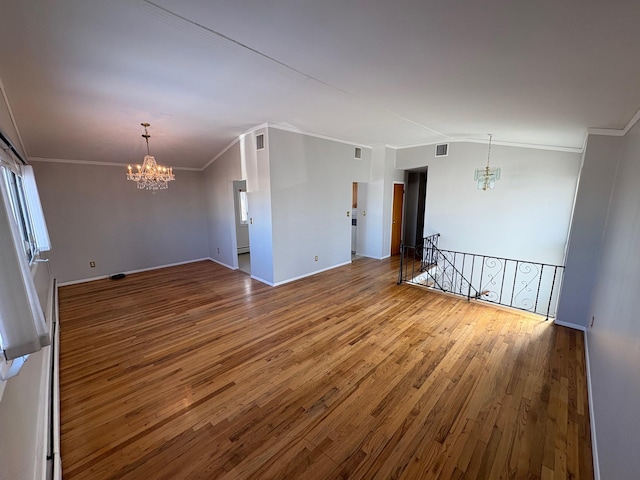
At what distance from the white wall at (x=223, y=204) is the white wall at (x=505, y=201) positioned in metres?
4.45

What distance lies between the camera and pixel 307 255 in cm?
559

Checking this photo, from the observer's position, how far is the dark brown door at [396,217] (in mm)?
7441

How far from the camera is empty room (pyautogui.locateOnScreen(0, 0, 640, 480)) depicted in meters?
1.63

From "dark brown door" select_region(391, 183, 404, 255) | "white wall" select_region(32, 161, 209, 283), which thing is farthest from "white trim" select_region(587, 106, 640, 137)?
"white wall" select_region(32, 161, 209, 283)

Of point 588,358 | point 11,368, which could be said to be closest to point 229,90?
point 11,368

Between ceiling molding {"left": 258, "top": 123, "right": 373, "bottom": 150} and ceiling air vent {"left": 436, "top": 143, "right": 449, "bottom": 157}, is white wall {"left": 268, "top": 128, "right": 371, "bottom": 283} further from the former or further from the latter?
ceiling air vent {"left": 436, "top": 143, "right": 449, "bottom": 157}

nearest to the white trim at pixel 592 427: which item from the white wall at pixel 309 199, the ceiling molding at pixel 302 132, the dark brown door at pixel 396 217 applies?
the white wall at pixel 309 199

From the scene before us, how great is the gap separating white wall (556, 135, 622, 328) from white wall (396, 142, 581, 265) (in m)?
1.97

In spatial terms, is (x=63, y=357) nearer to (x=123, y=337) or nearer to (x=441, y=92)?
(x=123, y=337)

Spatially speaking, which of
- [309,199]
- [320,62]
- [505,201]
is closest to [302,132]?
[309,199]

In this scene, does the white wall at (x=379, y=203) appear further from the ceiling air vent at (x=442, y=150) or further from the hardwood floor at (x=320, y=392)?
the hardwood floor at (x=320, y=392)

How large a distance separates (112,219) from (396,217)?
695 centimetres

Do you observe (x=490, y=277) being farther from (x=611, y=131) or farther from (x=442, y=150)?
(x=611, y=131)

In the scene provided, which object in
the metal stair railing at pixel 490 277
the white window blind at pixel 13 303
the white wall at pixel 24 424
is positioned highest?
the white window blind at pixel 13 303
